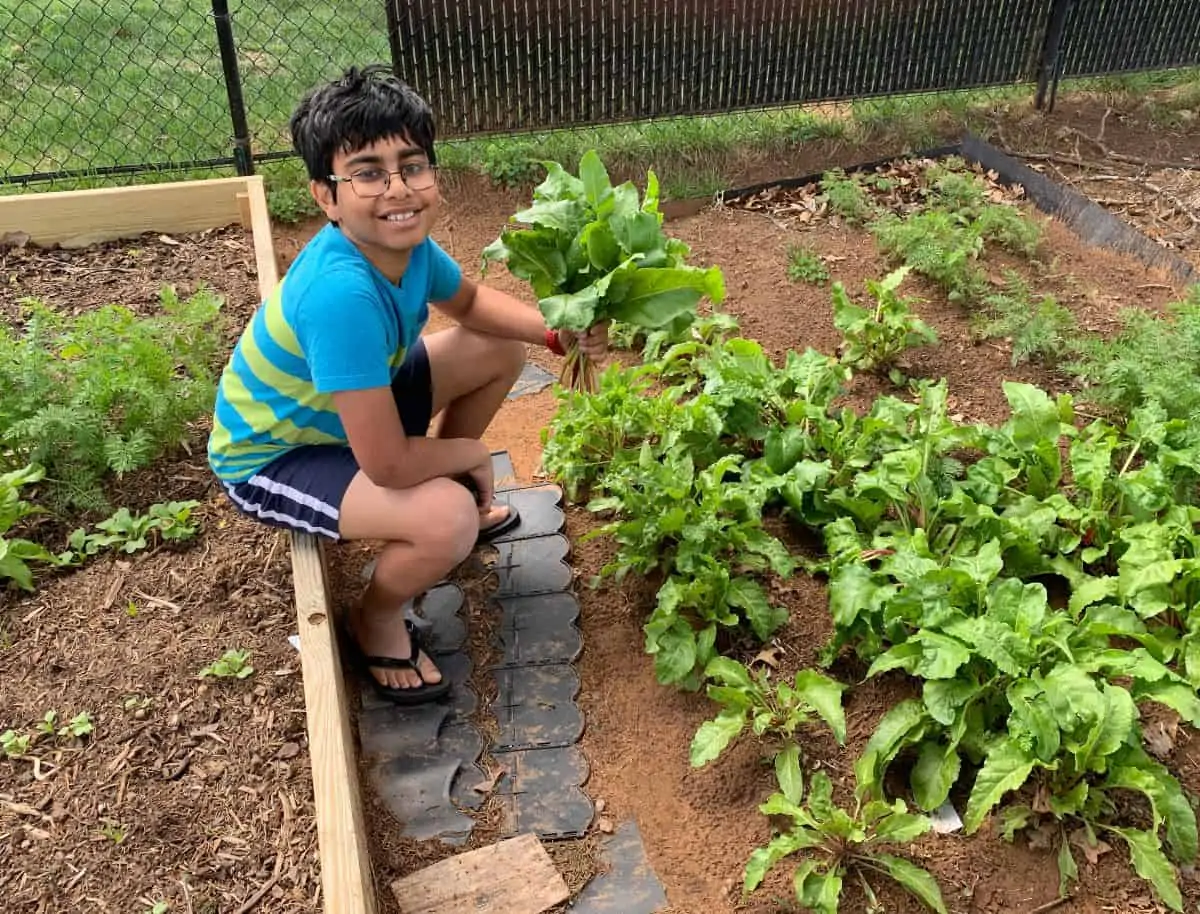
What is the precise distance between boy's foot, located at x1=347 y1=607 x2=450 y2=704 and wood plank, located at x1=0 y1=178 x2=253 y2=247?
295cm

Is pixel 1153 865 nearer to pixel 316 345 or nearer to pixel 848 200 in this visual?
pixel 316 345

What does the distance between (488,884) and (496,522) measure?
50.9 inches

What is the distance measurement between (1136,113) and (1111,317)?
3467mm

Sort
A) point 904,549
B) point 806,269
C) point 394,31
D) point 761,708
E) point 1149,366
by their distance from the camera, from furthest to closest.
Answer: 1. point 394,31
2. point 806,269
3. point 1149,366
4. point 904,549
5. point 761,708

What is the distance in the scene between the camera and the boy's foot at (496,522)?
3461 millimetres

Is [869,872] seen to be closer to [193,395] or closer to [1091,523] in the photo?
[1091,523]

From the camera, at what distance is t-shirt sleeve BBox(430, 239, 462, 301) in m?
2.94

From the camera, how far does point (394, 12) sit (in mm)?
5477

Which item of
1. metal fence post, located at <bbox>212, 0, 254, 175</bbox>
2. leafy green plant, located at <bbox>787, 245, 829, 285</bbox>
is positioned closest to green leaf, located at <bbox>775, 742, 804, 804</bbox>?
leafy green plant, located at <bbox>787, 245, 829, 285</bbox>

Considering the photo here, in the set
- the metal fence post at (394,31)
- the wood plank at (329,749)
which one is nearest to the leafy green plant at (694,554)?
the wood plank at (329,749)

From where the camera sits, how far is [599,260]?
2963 millimetres

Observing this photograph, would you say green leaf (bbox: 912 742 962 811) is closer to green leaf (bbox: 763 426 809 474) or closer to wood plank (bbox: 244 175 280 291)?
green leaf (bbox: 763 426 809 474)

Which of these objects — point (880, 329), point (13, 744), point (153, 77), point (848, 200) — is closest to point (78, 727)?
point (13, 744)

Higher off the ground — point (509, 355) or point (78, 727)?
point (509, 355)
